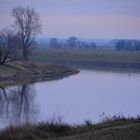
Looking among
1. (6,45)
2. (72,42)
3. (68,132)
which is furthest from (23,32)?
(72,42)

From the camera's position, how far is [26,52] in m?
52.2

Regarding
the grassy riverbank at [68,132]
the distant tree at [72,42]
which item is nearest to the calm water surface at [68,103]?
the grassy riverbank at [68,132]

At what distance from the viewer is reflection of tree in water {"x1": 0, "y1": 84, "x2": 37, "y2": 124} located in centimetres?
1795

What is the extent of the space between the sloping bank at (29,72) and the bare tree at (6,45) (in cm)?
74

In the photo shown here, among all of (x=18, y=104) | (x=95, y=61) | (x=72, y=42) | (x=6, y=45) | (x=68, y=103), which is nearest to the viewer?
(x=68, y=103)

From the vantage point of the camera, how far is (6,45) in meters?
43.1

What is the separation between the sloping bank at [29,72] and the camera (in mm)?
38094

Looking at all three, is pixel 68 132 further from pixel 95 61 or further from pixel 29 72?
pixel 95 61

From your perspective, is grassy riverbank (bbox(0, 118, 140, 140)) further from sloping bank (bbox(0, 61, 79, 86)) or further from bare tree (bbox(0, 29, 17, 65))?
bare tree (bbox(0, 29, 17, 65))

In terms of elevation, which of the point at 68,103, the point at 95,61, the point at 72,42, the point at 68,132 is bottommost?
the point at 95,61

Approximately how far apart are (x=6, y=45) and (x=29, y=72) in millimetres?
3748

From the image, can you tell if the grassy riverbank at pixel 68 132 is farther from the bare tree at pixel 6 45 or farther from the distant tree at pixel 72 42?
the distant tree at pixel 72 42

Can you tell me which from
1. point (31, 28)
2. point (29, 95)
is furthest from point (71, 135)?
point (31, 28)

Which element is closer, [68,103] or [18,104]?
[68,103]
